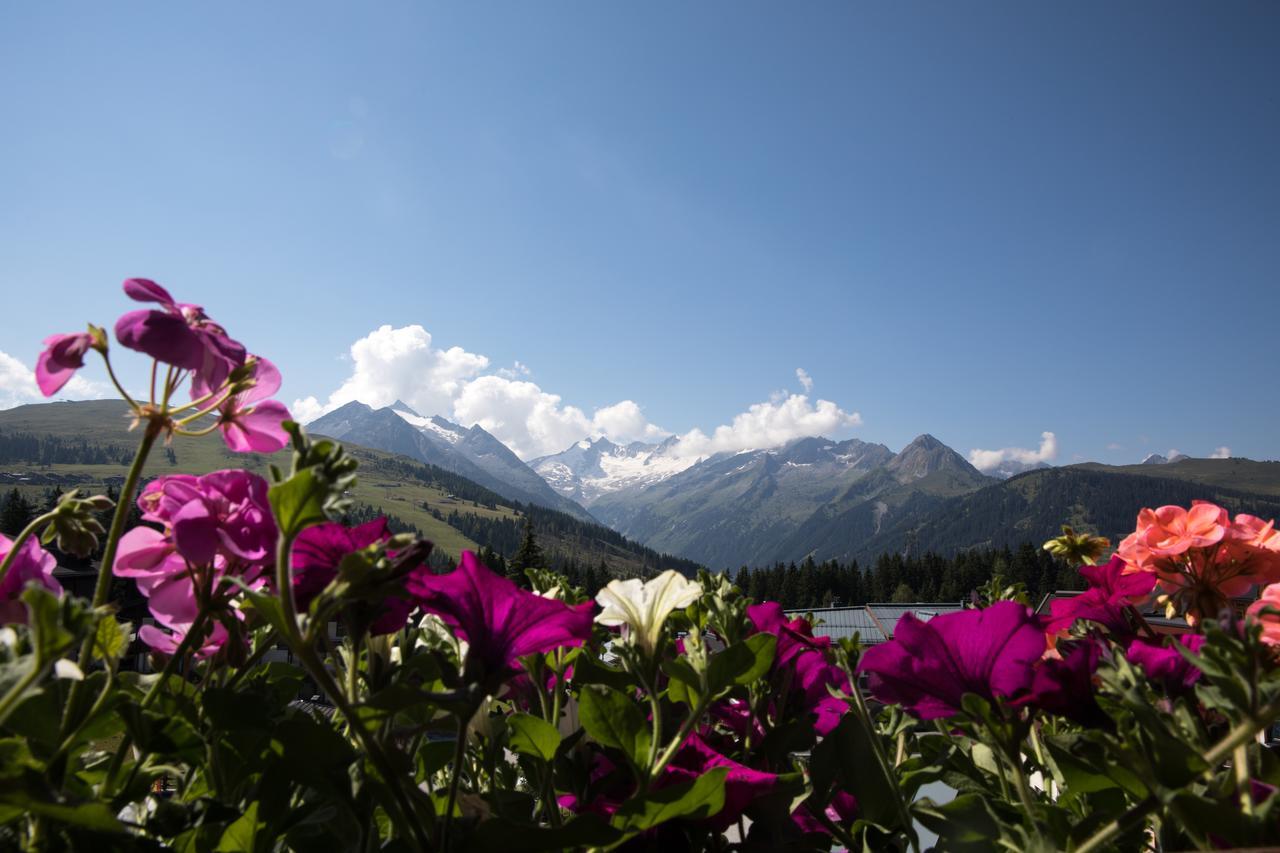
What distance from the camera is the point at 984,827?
0.87 m

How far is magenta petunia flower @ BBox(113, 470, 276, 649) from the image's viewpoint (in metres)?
0.81

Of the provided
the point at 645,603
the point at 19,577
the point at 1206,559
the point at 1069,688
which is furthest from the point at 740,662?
the point at 1206,559

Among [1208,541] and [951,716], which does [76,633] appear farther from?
[1208,541]

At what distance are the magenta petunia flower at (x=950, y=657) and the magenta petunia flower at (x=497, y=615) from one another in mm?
472

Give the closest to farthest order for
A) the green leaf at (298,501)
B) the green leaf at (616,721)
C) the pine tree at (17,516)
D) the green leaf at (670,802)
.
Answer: the green leaf at (298,501), the green leaf at (670,802), the green leaf at (616,721), the pine tree at (17,516)

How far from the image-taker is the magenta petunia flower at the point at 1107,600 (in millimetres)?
1299

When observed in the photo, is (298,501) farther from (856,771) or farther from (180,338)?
(856,771)

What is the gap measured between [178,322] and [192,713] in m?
0.50

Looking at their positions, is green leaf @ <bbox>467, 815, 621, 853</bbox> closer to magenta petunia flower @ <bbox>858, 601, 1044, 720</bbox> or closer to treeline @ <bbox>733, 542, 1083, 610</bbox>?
magenta petunia flower @ <bbox>858, 601, 1044, 720</bbox>

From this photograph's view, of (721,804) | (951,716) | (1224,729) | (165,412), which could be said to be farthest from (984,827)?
(165,412)

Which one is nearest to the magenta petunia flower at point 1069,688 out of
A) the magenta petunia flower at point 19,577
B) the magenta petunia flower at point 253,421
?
the magenta petunia flower at point 253,421

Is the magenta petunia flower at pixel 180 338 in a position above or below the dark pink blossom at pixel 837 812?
Answer: above

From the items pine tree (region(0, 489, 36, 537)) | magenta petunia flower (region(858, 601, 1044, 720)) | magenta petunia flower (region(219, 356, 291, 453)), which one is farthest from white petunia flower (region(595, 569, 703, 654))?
pine tree (region(0, 489, 36, 537))

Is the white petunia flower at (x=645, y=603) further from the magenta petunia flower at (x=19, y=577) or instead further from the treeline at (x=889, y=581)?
the treeline at (x=889, y=581)
